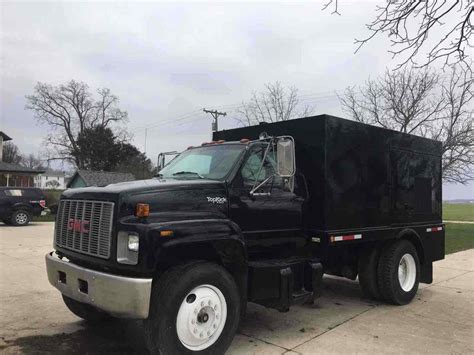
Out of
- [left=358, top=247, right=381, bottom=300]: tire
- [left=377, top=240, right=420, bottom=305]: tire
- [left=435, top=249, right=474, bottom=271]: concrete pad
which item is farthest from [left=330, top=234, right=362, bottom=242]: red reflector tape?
[left=435, top=249, right=474, bottom=271]: concrete pad

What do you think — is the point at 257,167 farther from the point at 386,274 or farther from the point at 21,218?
the point at 21,218

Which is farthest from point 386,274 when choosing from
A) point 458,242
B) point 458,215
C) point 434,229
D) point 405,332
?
point 458,215

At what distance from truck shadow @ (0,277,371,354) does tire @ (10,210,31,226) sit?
55.9 ft

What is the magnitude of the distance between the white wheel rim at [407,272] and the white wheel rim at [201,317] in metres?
3.79

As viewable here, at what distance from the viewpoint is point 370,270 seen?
7086 mm

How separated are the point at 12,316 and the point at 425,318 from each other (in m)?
5.63

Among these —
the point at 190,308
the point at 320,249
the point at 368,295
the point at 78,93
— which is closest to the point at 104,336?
the point at 190,308

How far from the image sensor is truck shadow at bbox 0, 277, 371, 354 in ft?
16.4

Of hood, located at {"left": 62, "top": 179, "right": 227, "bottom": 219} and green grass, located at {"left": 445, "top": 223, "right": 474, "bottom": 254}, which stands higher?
hood, located at {"left": 62, "top": 179, "right": 227, "bottom": 219}

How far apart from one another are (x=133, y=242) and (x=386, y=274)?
4.30m

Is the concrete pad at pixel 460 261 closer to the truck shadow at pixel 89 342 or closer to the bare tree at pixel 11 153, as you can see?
the truck shadow at pixel 89 342

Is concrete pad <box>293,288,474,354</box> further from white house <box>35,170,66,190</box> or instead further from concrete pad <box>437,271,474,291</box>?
white house <box>35,170,66,190</box>

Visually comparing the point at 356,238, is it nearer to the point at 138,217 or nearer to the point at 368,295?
the point at 368,295

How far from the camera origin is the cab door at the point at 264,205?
5266 millimetres
